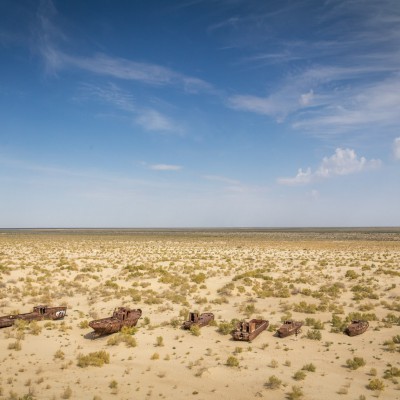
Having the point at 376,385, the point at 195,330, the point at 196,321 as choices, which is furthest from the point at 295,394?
the point at 196,321

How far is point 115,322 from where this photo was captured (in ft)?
62.4

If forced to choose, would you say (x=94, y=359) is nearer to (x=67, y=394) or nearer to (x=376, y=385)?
(x=67, y=394)

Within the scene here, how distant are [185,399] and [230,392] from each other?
5.42 feet

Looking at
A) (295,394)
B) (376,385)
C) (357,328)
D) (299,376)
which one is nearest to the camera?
(295,394)

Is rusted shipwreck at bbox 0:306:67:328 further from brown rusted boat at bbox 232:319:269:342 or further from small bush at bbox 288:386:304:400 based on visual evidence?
small bush at bbox 288:386:304:400

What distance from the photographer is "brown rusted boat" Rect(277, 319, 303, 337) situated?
18578 mm

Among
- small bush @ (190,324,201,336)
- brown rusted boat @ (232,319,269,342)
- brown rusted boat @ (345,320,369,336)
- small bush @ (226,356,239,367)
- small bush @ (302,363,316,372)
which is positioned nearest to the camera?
small bush @ (302,363,316,372)

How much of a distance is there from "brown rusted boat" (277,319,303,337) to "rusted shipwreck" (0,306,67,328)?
41.4ft

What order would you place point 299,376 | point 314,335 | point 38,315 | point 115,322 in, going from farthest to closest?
point 38,315, point 115,322, point 314,335, point 299,376

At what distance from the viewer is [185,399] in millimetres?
12453

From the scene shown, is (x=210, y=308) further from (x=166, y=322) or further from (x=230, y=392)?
(x=230, y=392)

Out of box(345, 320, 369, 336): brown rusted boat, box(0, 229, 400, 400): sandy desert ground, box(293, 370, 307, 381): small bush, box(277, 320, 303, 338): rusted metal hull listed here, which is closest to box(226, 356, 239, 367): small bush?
box(0, 229, 400, 400): sandy desert ground

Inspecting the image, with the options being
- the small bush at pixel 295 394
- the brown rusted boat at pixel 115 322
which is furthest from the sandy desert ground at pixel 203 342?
the brown rusted boat at pixel 115 322

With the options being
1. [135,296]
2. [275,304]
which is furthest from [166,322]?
[275,304]
